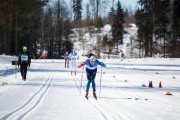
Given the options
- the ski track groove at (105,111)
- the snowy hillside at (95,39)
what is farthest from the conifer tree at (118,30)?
the ski track groove at (105,111)

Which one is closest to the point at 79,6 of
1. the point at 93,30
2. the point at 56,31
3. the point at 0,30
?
the point at 93,30

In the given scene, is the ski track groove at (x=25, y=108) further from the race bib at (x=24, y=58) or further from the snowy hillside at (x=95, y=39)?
the snowy hillside at (x=95, y=39)

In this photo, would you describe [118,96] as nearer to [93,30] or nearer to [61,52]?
[61,52]

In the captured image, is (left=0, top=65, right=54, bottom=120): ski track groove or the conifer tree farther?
the conifer tree

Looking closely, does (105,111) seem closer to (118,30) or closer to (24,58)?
(24,58)

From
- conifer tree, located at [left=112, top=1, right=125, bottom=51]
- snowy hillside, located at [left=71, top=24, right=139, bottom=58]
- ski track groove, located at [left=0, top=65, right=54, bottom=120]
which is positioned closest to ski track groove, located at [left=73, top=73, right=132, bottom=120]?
ski track groove, located at [left=0, top=65, right=54, bottom=120]

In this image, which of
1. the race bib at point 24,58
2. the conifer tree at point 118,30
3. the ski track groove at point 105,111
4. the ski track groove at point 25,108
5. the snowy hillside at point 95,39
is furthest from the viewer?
the snowy hillside at point 95,39

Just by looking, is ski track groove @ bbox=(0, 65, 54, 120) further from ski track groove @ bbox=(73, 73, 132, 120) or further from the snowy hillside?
the snowy hillside

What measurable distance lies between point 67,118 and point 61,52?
74.1 metres

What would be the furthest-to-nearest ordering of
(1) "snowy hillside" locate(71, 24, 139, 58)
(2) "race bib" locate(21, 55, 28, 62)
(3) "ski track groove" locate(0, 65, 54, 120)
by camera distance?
(1) "snowy hillside" locate(71, 24, 139, 58), (2) "race bib" locate(21, 55, 28, 62), (3) "ski track groove" locate(0, 65, 54, 120)

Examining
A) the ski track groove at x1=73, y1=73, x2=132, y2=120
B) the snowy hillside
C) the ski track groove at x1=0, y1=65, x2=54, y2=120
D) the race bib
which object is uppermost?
the snowy hillside

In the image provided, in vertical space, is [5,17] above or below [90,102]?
above

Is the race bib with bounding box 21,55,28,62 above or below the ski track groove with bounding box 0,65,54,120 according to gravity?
above

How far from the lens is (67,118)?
33.9 feet
